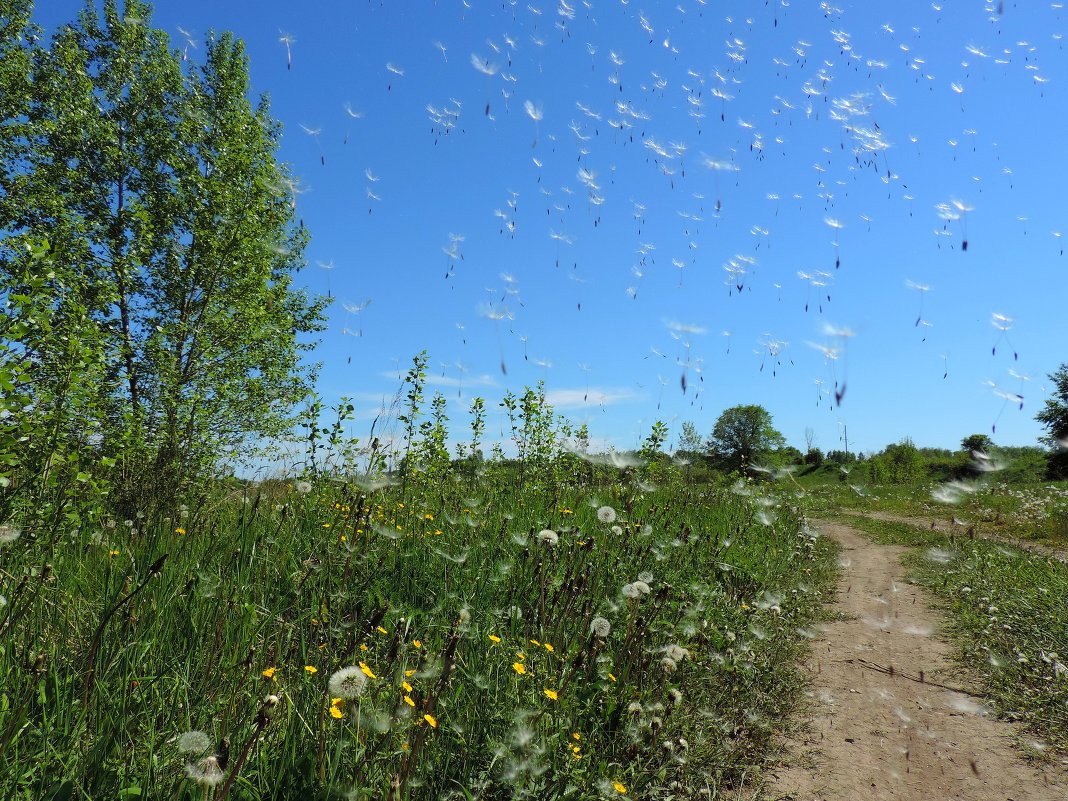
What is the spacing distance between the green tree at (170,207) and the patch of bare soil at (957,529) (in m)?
16.5

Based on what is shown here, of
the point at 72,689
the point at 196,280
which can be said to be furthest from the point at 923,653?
the point at 196,280

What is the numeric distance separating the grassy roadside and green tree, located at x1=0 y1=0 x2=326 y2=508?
13.5 m

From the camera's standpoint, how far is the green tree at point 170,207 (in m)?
15.6

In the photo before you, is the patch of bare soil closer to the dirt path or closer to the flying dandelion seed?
the dirt path

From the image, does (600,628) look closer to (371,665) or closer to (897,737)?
(371,665)

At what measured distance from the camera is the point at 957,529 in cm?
1485

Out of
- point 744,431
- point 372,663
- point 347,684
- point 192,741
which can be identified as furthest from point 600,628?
point 744,431

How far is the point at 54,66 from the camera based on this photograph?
20562mm

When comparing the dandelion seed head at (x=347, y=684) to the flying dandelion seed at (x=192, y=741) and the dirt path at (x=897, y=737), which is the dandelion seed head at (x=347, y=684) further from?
the dirt path at (x=897, y=737)

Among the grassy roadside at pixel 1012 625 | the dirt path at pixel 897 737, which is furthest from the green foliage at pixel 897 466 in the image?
the dirt path at pixel 897 737

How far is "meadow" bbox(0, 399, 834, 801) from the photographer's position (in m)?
2.16

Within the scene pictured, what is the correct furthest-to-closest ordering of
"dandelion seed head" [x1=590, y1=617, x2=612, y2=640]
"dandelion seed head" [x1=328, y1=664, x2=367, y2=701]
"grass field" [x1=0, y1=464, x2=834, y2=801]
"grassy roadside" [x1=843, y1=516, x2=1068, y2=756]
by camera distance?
"grassy roadside" [x1=843, y1=516, x2=1068, y2=756] < "dandelion seed head" [x1=590, y1=617, x2=612, y2=640] < "grass field" [x1=0, y1=464, x2=834, y2=801] < "dandelion seed head" [x1=328, y1=664, x2=367, y2=701]

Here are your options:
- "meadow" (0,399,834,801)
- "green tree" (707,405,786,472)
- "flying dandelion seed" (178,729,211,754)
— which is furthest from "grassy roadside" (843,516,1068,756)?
"green tree" (707,405,786,472)

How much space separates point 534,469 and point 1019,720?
301 inches
